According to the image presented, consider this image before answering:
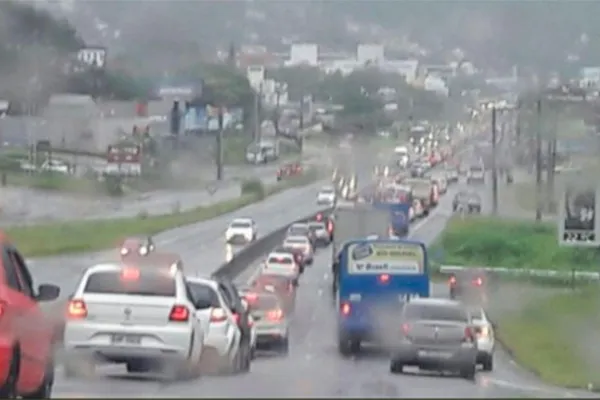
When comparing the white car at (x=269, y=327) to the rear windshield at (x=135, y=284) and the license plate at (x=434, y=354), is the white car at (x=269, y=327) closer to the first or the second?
the license plate at (x=434, y=354)

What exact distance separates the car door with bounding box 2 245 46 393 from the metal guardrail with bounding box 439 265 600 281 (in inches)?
1324

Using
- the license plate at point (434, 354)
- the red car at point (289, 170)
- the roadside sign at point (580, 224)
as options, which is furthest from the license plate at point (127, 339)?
the red car at point (289, 170)

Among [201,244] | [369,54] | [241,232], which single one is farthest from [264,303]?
[369,54]

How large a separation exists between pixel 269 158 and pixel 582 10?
2667 centimetres

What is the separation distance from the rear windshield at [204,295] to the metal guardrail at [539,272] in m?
27.2

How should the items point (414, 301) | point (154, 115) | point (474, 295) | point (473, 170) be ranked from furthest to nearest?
point (473, 170), point (154, 115), point (474, 295), point (414, 301)

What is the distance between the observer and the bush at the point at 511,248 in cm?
5550

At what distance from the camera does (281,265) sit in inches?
2069

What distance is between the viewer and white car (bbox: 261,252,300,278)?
50.8m

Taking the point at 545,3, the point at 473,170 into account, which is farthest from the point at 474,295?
the point at 473,170

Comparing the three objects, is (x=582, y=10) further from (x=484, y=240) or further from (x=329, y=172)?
(x=329, y=172)

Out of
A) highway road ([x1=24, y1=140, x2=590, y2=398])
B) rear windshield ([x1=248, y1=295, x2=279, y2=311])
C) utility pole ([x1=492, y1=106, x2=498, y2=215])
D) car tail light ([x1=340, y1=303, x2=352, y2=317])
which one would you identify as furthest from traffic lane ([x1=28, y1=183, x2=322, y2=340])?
utility pole ([x1=492, y1=106, x2=498, y2=215])

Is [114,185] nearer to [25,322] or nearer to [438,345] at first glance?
[438,345]

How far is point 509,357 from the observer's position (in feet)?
116
